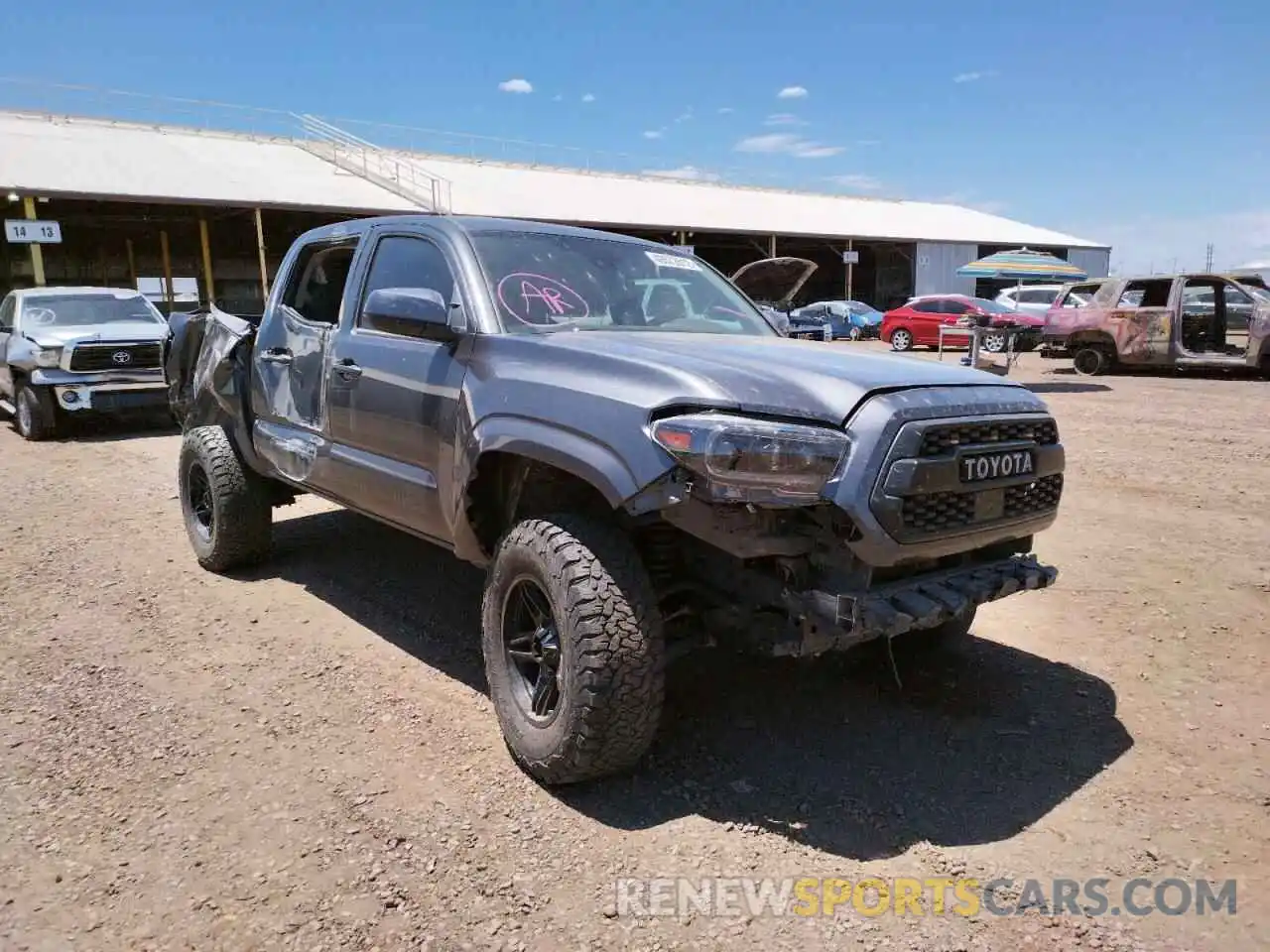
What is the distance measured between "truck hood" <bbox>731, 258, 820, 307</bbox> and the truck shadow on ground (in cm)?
288

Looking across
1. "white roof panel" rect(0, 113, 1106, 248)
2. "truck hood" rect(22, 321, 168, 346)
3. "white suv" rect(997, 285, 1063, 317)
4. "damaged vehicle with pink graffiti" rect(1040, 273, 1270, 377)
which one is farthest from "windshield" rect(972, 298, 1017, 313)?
"truck hood" rect(22, 321, 168, 346)

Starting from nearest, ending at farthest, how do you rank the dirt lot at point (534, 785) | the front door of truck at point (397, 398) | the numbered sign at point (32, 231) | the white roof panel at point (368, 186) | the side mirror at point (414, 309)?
the dirt lot at point (534, 785) < the side mirror at point (414, 309) < the front door of truck at point (397, 398) < the numbered sign at point (32, 231) < the white roof panel at point (368, 186)

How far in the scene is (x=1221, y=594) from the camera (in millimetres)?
4816

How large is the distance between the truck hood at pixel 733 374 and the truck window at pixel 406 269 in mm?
690

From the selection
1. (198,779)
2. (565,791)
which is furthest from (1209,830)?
(198,779)

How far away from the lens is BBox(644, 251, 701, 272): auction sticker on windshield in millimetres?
4324

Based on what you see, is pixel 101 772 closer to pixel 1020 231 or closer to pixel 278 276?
pixel 278 276

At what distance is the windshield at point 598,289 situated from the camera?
11.9 ft

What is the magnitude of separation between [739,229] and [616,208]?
14.2ft

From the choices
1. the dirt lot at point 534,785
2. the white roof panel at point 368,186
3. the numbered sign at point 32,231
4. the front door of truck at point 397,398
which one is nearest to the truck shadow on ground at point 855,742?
the dirt lot at point 534,785

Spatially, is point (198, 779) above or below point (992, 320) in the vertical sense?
below

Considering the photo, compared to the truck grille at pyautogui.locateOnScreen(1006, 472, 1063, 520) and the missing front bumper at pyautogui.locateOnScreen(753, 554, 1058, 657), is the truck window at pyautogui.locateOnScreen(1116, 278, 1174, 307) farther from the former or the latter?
the missing front bumper at pyautogui.locateOnScreen(753, 554, 1058, 657)

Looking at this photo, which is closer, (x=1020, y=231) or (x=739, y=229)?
(x=739, y=229)

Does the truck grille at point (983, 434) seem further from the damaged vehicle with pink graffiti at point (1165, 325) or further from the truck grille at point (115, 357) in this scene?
the damaged vehicle with pink graffiti at point (1165, 325)
